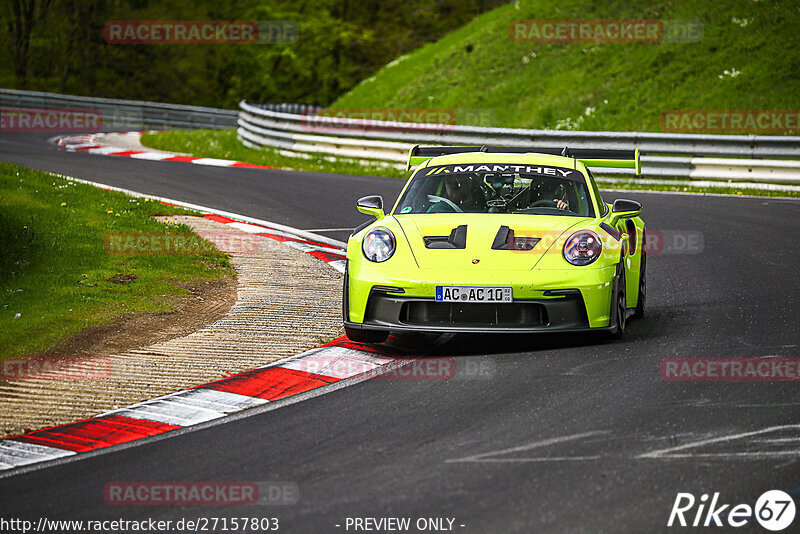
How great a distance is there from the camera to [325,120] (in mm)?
22344

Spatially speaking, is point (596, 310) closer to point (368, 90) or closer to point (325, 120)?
point (325, 120)

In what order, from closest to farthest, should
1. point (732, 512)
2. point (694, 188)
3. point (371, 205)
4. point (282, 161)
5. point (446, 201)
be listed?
1. point (732, 512)
2. point (371, 205)
3. point (446, 201)
4. point (694, 188)
5. point (282, 161)

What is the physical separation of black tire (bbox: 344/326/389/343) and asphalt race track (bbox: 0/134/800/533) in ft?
1.01

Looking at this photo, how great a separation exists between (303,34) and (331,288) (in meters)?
42.3

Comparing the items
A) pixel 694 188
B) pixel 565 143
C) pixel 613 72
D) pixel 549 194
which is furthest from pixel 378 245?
pixel 613 72

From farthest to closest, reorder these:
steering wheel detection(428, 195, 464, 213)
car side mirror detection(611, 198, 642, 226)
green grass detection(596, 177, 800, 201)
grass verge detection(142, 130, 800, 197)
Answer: grass verge detection(142, 130, 800, 197)
green grass detection(596, 177, 800, 201)
steering wheel detection(428, 195, 464, 213)
car side mirror detection(611, 198, 642, 226)

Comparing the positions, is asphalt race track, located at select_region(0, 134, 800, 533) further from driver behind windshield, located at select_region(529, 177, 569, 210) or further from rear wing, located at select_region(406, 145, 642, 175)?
rear wing, located at select_region(406, 145, 642, 175)

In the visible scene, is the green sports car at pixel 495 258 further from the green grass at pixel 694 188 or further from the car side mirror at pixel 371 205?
the green grass at pixel 694 188

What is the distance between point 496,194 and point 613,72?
734 inches

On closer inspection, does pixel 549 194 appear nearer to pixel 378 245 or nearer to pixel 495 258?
pixel 495 258

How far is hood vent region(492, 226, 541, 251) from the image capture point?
7375 mm

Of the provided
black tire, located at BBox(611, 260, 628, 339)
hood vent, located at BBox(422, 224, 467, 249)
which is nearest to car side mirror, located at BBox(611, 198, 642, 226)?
black tire, located at BBox(611, 260, 628, 339)

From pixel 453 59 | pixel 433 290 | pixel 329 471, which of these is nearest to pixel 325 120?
pixel 453 59

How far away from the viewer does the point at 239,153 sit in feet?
78.4
